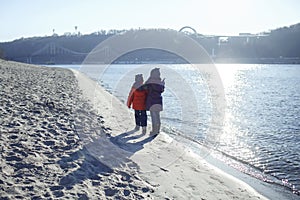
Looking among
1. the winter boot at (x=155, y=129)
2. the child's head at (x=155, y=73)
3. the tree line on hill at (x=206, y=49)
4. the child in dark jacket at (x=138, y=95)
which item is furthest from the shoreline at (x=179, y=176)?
the tree line on hill at (x=206, y=49)

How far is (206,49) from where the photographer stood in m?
128

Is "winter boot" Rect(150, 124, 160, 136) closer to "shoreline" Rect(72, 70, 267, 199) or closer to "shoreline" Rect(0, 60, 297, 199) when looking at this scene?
"shoreline" Rect(0, 60, 297, 199)

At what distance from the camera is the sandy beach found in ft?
15.6

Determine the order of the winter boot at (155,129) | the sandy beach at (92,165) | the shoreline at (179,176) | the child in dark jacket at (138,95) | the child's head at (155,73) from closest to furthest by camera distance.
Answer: the sandy beach at (92,165) < the shoreline at (179,176) < the child's head at (155,73) < the child in dark jacket at (138,95) < the winter boot at (155,129)

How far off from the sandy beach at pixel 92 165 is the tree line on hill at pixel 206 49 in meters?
107

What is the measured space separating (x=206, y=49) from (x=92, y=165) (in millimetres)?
126290

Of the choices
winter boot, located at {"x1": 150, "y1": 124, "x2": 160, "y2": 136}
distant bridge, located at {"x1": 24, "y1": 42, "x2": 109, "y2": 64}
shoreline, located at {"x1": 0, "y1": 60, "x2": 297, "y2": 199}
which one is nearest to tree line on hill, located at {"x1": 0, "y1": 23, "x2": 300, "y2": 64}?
distant bridge, located at {"x1": 24, "y1": 42, "x2": 109, "y2": 64}

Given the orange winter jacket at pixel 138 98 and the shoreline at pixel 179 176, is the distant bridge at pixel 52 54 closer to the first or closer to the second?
the orange winter jacket at pixel 138 98

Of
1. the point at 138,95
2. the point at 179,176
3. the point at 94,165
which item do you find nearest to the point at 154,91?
the point at 138,95

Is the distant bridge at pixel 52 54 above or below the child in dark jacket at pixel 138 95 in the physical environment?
above

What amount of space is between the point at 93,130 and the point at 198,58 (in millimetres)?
108200

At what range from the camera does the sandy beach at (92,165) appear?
4.75 meters

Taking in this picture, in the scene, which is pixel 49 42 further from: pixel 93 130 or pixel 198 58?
pixel 93 130

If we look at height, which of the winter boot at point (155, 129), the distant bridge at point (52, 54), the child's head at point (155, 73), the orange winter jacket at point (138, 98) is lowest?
the winter boot at point (155, 129)
